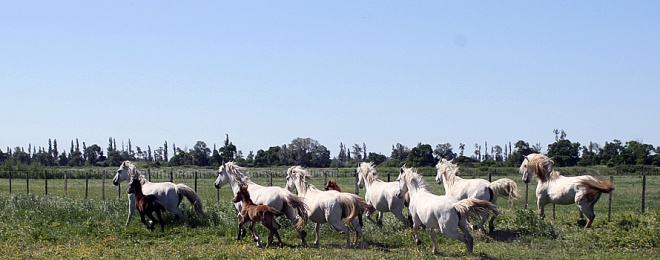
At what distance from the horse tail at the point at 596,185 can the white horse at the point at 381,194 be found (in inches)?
179

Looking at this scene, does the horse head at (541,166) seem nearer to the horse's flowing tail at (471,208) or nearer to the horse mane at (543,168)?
the horse mane at (543,168)

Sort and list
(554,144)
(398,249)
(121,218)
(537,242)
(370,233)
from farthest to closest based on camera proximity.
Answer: (554,144), (121,218), (370,233), (537,242), (398,249)

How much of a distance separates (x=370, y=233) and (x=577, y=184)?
17.7ft

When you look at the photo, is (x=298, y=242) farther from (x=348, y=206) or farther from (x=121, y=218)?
(x=121, y=218)

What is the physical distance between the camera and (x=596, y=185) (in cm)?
1505

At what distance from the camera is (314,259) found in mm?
10352

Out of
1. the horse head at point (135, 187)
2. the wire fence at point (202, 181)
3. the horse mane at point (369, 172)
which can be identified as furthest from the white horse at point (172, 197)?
the wire fence at point (202, 181)

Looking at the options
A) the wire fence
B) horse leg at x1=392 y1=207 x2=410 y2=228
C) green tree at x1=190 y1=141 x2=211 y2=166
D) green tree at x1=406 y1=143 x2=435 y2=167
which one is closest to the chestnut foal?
horse leg at x1=392 y1=207 x2=410 y2=228

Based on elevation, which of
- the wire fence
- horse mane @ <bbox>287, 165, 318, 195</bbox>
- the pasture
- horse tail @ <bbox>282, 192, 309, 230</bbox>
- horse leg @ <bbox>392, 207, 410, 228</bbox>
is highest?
horse mane @ <bbox>287, 165, 318, 195</bbox>

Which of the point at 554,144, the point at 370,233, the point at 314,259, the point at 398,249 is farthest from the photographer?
the point at 554,144

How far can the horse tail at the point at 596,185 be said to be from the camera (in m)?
14.9

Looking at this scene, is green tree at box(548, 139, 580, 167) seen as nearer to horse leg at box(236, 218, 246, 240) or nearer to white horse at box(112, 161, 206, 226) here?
white horse at box(112, 161, 206, 226)

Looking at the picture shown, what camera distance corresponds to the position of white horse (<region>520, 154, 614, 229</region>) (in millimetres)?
15031

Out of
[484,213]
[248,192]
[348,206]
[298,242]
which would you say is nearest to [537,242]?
[484,213]
